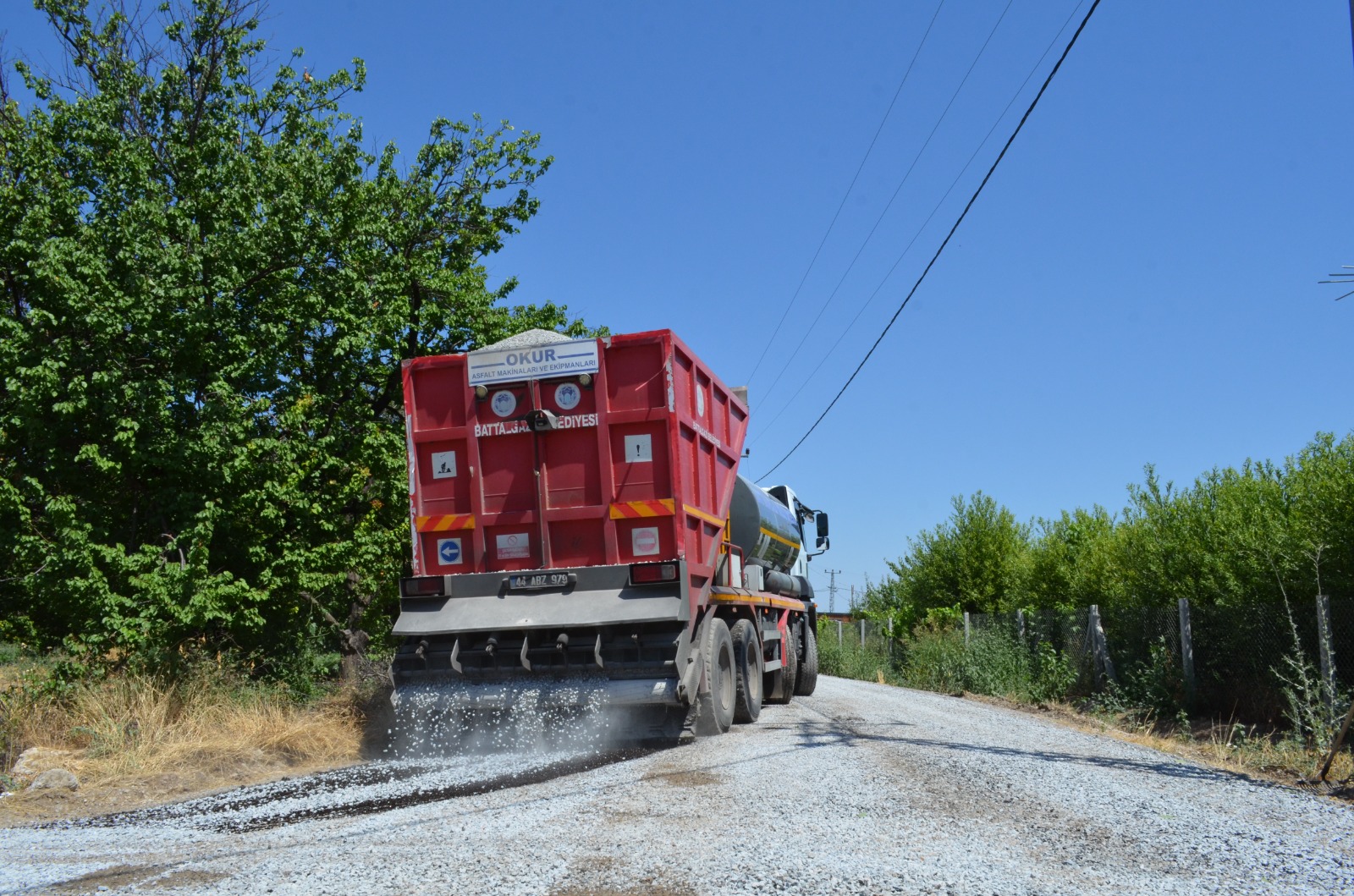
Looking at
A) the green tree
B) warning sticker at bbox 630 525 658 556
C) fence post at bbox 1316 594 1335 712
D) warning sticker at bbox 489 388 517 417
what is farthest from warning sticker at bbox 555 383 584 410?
the green tree

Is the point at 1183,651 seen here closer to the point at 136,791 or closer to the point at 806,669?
the point at 806,669

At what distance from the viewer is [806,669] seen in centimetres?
1565

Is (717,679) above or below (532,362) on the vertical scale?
below

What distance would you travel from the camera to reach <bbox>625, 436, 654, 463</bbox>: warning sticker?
29.0ft

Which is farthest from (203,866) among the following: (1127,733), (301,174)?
(1127,733)

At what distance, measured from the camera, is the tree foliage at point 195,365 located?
934 cm

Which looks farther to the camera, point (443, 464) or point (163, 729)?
point (443, 464)

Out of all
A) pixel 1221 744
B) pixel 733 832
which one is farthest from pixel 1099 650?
pixel 733 832

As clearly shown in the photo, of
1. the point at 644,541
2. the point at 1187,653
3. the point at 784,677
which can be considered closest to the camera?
the point at 644,541

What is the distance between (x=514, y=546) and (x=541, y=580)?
1.65 ft

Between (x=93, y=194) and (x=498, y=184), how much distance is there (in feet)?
19.0

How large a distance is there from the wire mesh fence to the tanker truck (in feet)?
17.5

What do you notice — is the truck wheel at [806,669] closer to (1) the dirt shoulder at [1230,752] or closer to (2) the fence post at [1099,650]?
(1) the dirt shoulder at [1230,752]

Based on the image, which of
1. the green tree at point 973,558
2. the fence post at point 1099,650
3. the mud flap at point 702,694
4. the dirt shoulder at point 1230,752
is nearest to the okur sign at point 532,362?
the mud flap at point 702,694
